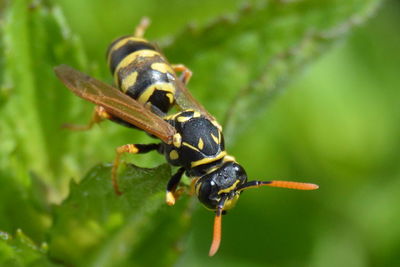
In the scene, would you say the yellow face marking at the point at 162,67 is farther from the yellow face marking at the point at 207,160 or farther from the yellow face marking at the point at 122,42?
the yellow face marking at the point at 207,160

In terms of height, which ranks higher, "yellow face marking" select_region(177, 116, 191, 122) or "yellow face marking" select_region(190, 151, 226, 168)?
"yellow face marking" select_region(177, 116, 191, 122)

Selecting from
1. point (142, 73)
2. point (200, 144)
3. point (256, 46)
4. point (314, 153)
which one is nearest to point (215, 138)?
point (200, 144)

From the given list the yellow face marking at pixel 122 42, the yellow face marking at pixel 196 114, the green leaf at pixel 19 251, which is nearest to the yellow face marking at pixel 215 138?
the yellow face marking at pixel 196 114

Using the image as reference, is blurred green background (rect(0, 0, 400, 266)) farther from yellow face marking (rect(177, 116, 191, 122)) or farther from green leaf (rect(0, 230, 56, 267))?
green leaf (rect(0, 230, 56, 267))

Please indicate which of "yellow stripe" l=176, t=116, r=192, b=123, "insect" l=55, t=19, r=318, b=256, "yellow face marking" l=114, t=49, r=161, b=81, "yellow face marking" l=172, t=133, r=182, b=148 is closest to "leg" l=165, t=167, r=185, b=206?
"insect" l=55, t=19, r=318, b=256

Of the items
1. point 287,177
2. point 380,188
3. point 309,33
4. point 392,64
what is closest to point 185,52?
point 309,33

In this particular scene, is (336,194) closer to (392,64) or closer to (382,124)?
(382,124)
